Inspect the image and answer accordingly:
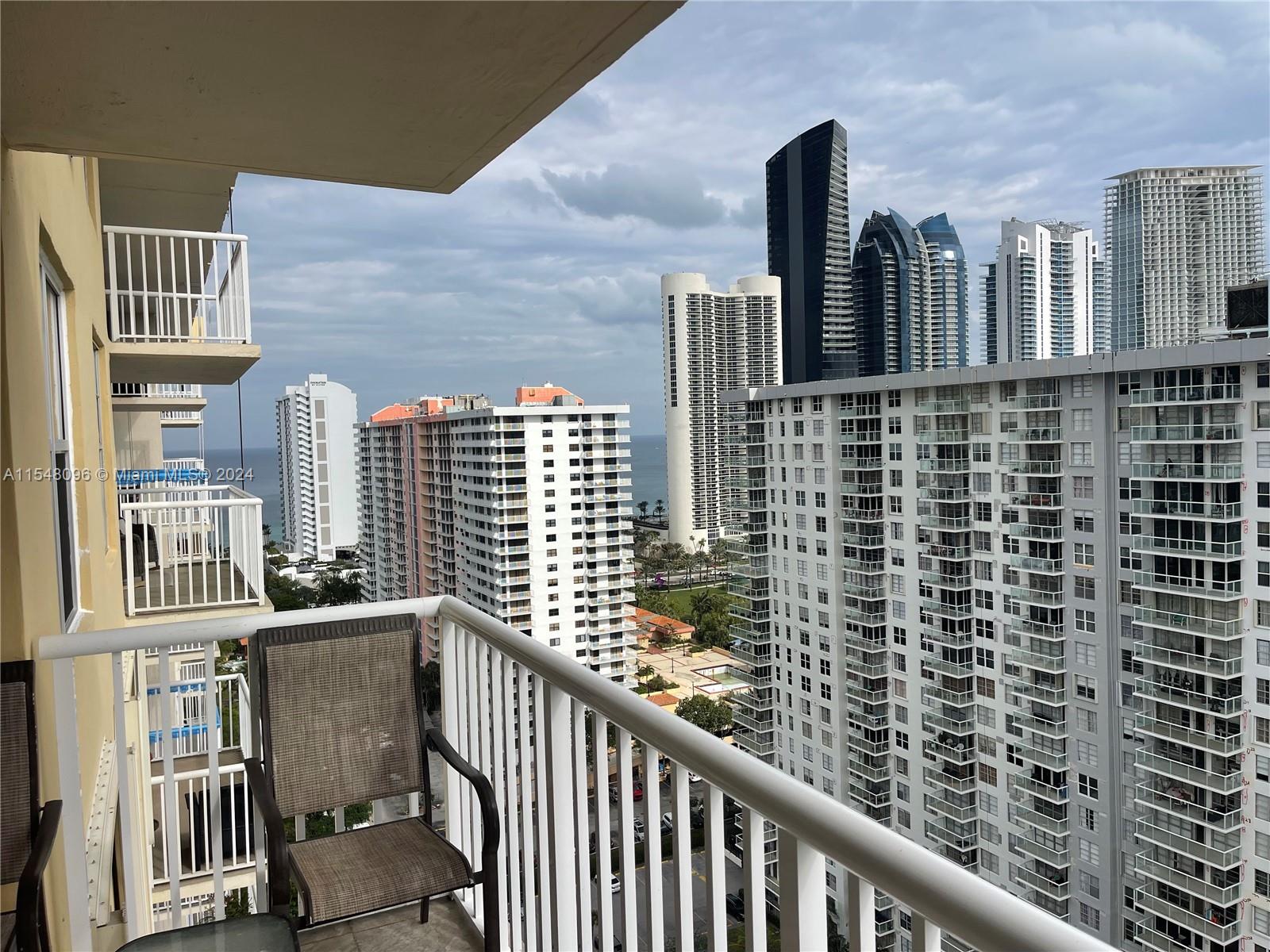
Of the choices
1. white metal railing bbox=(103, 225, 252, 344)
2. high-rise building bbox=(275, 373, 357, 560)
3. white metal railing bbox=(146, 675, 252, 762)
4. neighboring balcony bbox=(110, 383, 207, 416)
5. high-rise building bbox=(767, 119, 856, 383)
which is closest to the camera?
white metal railing bbox=(146, 675, 252, 762)

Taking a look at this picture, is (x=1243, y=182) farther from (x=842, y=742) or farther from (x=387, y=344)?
(x=387, y=344)

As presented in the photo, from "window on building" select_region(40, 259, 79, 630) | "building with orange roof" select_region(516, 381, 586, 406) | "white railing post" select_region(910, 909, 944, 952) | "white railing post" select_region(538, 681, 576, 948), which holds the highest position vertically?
"building with orange roof" select_region(516, 381, 586, 406)

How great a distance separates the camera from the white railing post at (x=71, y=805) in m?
2.07

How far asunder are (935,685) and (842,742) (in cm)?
239

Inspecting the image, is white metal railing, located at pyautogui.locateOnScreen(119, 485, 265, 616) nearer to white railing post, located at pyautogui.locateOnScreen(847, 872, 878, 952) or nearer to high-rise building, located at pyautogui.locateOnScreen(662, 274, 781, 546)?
white railing post, located at pyautogui.locateOnScreen(847, 872, 878, 952)

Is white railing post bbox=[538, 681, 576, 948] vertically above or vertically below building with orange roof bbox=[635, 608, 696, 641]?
above

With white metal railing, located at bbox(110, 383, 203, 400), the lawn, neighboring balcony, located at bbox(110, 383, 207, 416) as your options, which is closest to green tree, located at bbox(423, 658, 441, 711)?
neighboring balcony, located at bbox(110, 383, 207, 416)

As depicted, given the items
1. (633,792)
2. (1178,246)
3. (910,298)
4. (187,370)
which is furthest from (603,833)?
(910,298)

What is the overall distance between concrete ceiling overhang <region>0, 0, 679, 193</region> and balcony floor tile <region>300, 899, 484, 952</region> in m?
2.02

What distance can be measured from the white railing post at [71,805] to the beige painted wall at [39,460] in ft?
0.05

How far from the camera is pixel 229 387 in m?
8.52

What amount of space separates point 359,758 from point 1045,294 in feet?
25.8

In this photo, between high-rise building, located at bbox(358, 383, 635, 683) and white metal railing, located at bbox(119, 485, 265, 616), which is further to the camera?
high-rise building, located at bbox(358, 383, 635, 683)

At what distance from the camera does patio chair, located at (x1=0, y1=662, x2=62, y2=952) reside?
162 centimetres
